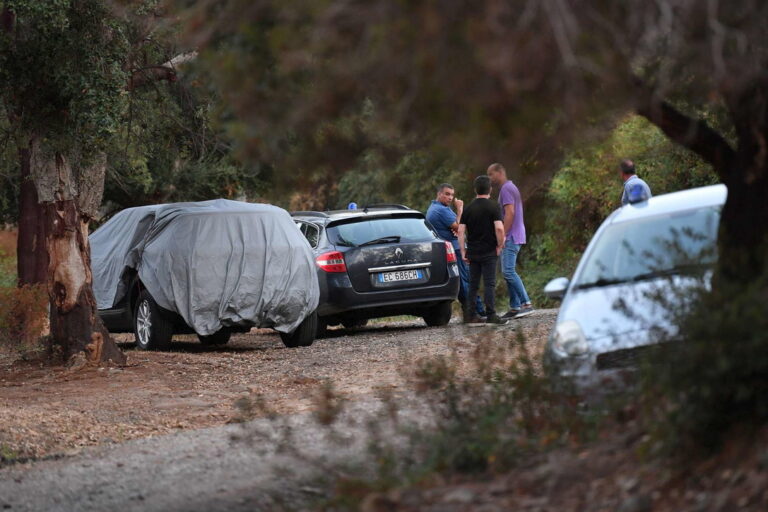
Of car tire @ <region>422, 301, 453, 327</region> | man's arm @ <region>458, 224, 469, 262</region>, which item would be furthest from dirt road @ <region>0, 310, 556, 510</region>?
man's arm @ <region>458, 224, 469, 262</region>

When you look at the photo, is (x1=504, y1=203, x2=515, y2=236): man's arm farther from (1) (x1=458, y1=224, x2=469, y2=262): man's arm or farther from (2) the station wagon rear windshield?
(2) the station wagon rear windshield

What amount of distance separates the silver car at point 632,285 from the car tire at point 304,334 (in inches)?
302


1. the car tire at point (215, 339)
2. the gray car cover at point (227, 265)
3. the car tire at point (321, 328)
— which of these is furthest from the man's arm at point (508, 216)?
the car tire at point (215, 339)

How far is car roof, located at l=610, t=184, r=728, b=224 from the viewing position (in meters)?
9.55

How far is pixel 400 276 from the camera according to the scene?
17984 mm

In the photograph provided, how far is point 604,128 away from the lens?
6516mm

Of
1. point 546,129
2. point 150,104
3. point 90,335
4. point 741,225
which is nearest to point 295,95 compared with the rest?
point 546,129

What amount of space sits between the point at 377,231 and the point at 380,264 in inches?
22.4

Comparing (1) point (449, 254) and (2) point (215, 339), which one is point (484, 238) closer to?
(1) point (449, 254)

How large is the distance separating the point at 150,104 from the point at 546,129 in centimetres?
1145

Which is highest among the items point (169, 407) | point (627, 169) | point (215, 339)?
point (627, 169)

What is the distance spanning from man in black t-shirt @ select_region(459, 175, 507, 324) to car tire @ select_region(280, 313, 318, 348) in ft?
6.34

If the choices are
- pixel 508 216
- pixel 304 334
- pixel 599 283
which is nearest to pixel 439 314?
pixel 508 216

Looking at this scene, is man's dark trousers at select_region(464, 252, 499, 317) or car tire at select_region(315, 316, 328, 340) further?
car tire at select_region(315, 316, 328, 340)
